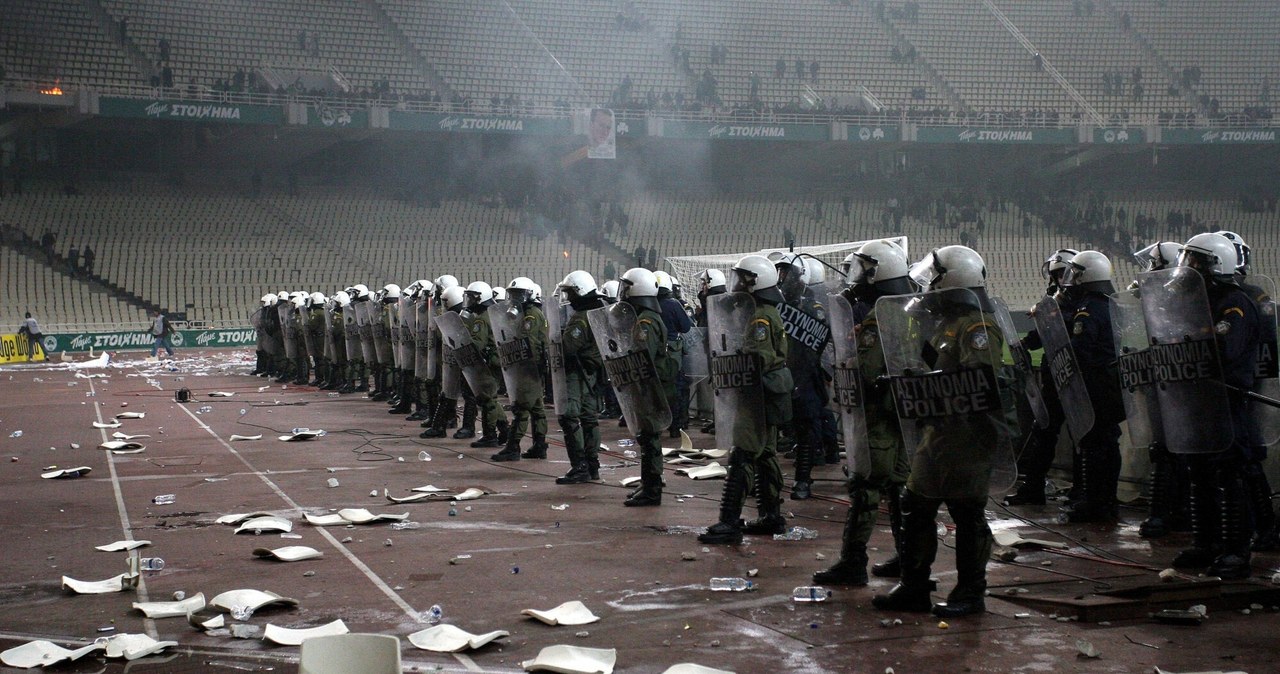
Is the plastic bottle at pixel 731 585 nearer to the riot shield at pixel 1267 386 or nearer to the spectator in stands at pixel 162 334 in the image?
the riot shield at pixel 1267 386

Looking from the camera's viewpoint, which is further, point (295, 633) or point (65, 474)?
point (65, 474)

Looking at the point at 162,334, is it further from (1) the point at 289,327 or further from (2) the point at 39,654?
(2) the point at 39,654

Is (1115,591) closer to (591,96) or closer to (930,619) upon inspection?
(930,619)

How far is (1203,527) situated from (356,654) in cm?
508

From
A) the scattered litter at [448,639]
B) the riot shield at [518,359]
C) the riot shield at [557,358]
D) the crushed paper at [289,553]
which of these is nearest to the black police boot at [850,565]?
the scattered litter at [448,639]

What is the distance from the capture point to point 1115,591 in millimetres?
6168

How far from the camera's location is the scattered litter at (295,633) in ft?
18.7

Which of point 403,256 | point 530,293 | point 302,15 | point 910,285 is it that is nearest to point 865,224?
point 403,256

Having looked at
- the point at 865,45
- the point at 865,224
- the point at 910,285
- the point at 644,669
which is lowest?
the point at 644,669

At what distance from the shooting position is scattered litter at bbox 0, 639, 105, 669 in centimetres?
538

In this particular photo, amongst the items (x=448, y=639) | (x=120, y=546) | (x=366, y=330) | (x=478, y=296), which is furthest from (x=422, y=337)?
(x=448, y=639)

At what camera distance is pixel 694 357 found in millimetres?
16688

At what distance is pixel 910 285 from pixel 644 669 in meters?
2.74

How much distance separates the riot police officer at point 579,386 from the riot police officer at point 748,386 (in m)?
2.96
